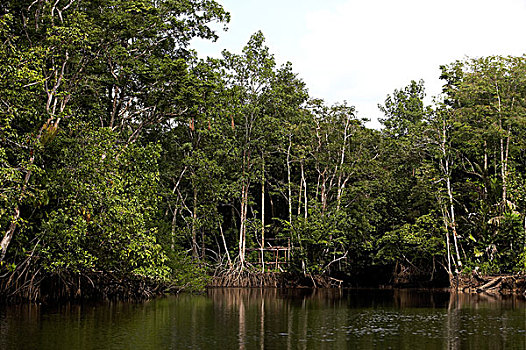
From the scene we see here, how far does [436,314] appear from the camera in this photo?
20328 mm

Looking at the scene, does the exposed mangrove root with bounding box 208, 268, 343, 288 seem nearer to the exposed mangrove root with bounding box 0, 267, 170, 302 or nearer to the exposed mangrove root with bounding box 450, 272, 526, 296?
the exposed mangrove root with bounding box 450, 272, 526, 296

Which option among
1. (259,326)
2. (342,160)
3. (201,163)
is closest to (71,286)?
(259,326)

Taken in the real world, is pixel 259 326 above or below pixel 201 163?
below

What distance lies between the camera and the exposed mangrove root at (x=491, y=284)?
32.0m

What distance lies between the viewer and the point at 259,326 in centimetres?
1639

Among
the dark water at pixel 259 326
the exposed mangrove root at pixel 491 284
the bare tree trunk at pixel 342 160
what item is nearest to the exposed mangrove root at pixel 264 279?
the bare tree trunk at pixel 342 160

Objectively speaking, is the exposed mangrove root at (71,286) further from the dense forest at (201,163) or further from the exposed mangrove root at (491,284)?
the exposed mangrove root at (491,284)

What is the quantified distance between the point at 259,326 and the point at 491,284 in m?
20.6

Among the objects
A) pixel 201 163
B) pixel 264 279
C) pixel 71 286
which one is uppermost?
pixel 201 163

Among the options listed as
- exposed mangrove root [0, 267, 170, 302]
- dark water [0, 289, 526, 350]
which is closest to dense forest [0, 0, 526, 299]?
exposed mangrove root [0, 267, 170, 302]

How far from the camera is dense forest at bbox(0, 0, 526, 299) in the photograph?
66.0 ft

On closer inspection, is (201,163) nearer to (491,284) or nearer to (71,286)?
(71,286)

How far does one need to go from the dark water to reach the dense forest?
2626 mm

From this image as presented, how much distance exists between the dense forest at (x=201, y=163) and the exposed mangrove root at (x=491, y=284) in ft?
1.73
